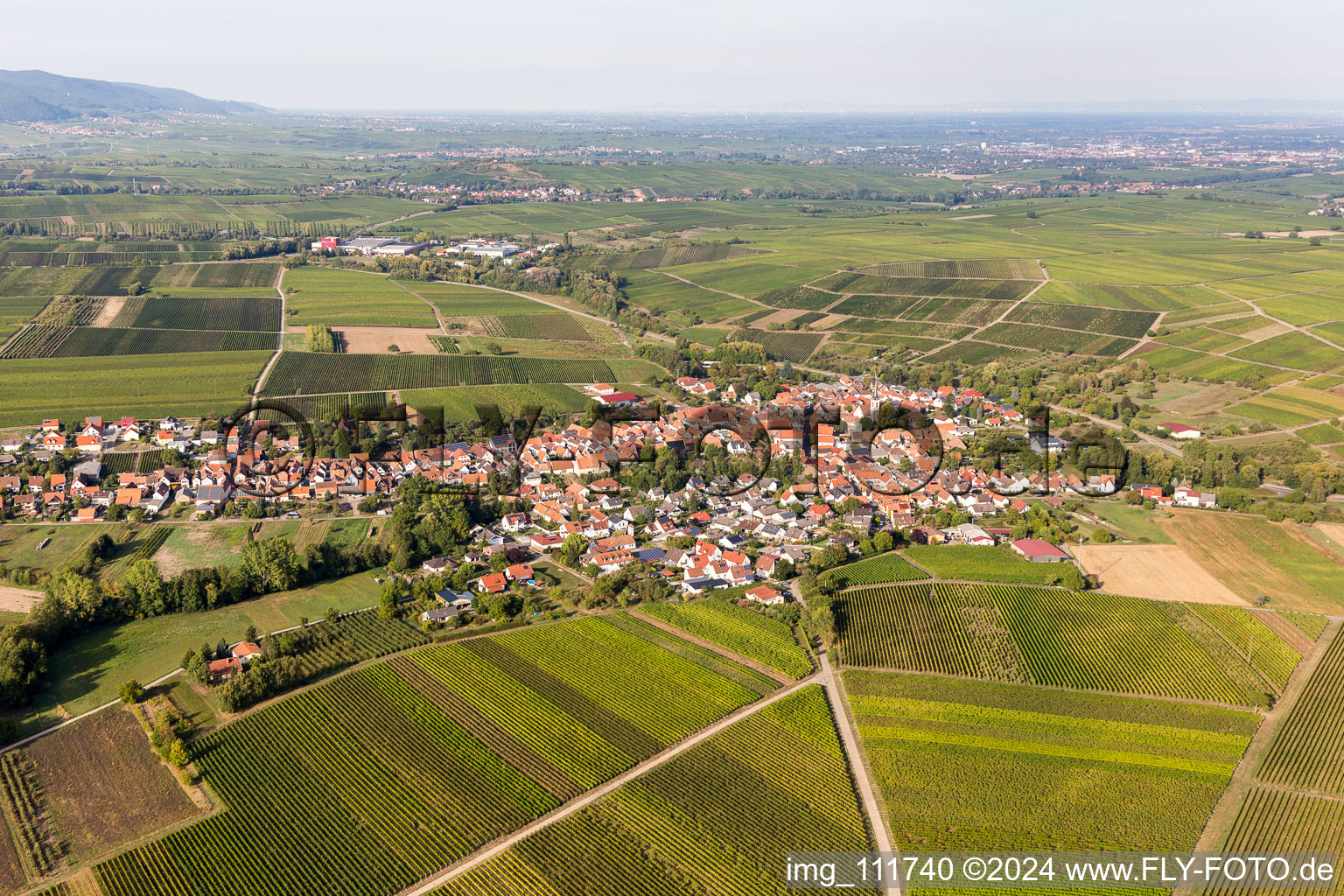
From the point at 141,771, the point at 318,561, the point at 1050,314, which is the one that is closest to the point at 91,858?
the point at 141,771

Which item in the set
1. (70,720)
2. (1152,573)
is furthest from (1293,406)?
Answer: (70,720)

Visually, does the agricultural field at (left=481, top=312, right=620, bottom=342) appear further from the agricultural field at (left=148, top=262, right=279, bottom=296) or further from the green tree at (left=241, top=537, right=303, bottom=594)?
the green tree at (left=241, top=537, right=303, bottom=594)

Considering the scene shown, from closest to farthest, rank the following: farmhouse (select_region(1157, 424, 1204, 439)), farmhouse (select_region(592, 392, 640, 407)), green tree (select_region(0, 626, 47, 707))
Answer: green tree (select_region(0, 626, 47, 707)) < farmhouse (select_region(1157, 424, 1204, 439)) < farmhouse (select_region(592, 392, 640, 407))

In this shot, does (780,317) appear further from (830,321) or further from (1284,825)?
(1284,825)

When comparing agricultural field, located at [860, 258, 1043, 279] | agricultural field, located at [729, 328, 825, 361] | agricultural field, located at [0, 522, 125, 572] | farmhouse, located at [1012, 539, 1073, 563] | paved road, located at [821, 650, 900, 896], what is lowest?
paved road, located at [821, 650, 900, 896]

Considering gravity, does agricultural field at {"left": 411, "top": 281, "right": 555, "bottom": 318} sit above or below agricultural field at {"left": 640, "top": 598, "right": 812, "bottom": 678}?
above

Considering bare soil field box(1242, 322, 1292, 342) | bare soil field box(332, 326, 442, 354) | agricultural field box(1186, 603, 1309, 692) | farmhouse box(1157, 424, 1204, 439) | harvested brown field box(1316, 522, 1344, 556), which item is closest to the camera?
agricultural field box(1186, 603, 1309, 692)

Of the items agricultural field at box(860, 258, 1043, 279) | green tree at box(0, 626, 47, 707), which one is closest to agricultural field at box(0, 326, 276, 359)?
green tree at box(0, 626, 47, 707)
